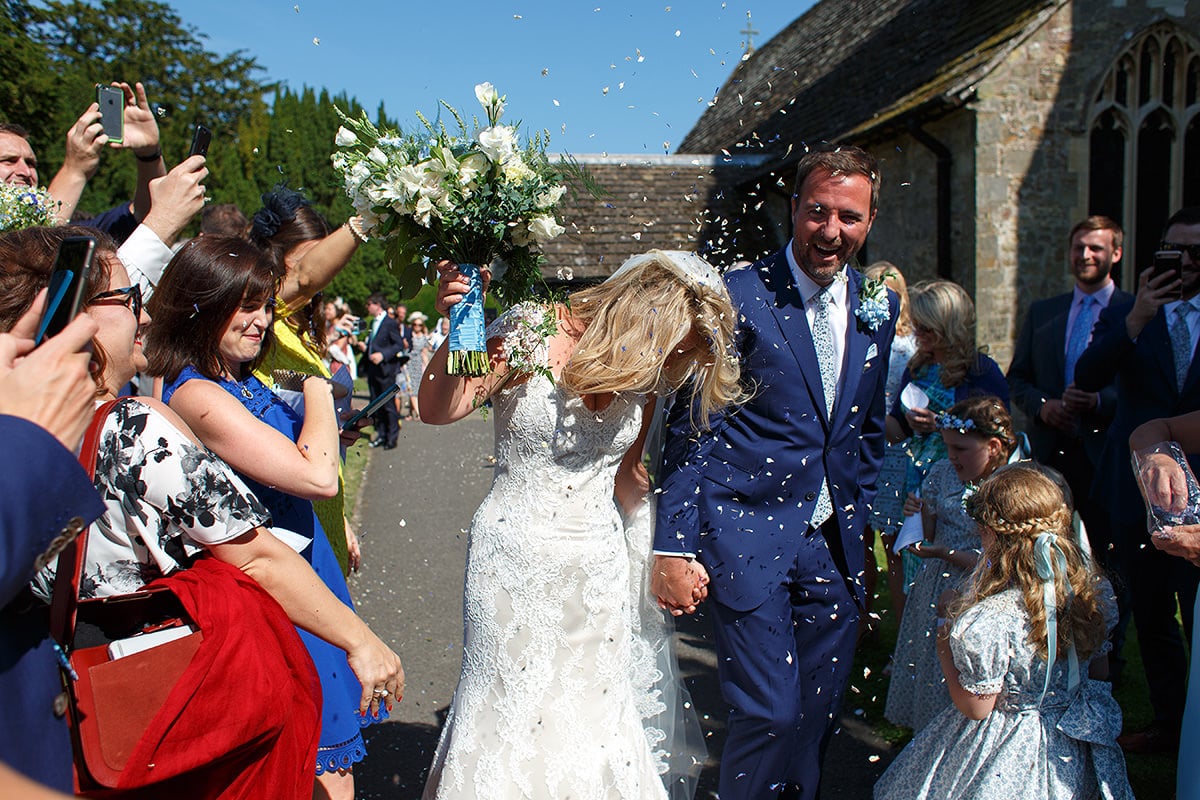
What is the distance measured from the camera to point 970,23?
14266 mm

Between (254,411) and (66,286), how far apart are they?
4.85ft

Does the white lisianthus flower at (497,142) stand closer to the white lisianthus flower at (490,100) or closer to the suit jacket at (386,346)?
the white lisianthus flower at (490,100)

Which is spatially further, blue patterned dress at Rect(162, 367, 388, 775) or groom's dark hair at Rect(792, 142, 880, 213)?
groom's dark hair at Rect(792, 142, 880, 213)

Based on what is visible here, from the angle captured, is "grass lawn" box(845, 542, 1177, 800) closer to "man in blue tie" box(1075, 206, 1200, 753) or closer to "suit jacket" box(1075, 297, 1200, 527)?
"man in blue tie" box(1075, 206, 1200, 753)

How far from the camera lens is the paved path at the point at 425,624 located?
14.0 feet

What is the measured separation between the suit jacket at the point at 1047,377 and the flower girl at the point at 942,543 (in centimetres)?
109

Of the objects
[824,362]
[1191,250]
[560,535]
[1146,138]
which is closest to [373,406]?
[560,535]

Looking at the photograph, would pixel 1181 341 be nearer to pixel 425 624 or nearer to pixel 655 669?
pixel 655 669

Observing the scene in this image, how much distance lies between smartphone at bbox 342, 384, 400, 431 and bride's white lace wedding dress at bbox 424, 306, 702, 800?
1.53 ft

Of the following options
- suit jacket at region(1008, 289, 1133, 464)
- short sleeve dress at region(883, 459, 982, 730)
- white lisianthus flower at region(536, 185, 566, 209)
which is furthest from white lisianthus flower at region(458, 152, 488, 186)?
suit jacket at region(1008, 289, 1133, 464)

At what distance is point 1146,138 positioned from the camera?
12422 millimetres

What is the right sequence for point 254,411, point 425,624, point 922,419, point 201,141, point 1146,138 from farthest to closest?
point 1146,138 → point 425,624 → point 922,419 → point 201,141 → point 254,411

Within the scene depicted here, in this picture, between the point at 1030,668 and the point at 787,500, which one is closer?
the point at 1030,668

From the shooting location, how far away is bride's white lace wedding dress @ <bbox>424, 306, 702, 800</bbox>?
2.89 m
